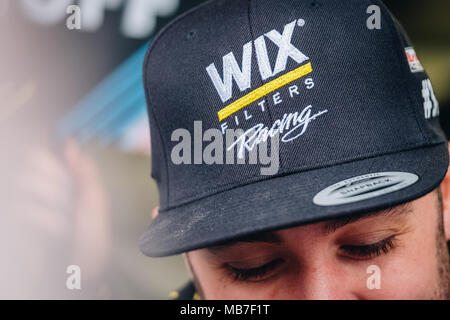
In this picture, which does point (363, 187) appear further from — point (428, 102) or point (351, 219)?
point (428, 102)

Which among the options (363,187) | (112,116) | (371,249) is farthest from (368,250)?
(112,116)

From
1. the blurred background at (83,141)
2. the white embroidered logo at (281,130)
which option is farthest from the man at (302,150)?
the blurred background at (83,141)

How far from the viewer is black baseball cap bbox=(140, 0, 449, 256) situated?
2.39 ft

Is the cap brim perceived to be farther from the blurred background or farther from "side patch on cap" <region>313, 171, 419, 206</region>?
the blurred background

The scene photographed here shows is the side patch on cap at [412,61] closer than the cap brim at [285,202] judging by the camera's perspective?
No

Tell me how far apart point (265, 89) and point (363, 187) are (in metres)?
0.26

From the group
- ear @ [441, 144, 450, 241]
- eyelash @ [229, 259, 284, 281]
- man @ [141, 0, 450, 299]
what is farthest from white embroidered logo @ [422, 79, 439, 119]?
eyelash @ [229, 259, 284, 281]

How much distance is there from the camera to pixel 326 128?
78 centimetres

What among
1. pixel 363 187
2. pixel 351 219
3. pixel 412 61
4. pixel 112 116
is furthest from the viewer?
pixel 112 116

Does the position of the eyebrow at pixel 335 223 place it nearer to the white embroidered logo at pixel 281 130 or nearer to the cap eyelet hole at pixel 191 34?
the white embroidered logo at pixel 281 130

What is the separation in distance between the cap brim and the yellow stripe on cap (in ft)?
0.51

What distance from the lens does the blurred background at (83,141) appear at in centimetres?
154

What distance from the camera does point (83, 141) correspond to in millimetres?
1671

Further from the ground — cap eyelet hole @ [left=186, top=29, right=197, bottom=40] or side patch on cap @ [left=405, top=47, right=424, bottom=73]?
cap eyelet hole @ [left=186, top=29, right=197, bottom=40]
